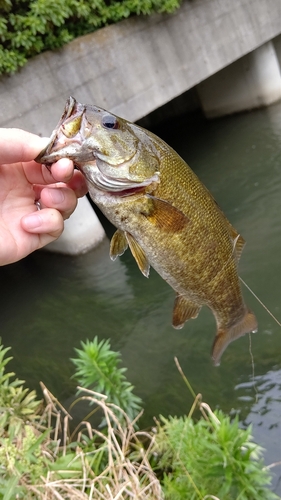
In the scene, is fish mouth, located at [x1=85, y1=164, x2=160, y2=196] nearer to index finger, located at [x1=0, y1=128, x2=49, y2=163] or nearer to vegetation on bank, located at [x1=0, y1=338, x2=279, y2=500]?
index finger, located at [x1=0, y1=128, x2=49, y2=163]

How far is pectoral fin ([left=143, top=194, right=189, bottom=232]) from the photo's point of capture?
1.91 metres

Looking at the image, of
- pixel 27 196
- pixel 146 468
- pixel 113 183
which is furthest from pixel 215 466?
pixel 27 196

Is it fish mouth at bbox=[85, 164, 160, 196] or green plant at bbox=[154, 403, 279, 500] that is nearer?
fish mouth at bbox=[85, 164, 160, 196]

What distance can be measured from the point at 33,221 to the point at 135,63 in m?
6.21

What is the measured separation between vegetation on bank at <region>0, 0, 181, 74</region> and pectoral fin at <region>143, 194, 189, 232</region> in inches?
197

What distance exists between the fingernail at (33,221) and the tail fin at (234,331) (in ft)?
3.99

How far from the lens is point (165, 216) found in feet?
6.36

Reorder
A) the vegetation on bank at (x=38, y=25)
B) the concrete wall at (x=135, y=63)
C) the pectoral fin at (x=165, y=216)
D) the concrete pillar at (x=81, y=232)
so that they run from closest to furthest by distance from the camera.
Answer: the pectoral fin at (x=165, y=216), the vegetation on bank at (x=38, y=25), the concrete wall at (x=135, y=63), the concrete pillar at (x=81, y=232)

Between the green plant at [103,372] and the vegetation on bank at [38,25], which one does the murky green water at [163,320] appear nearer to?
the green plant at [103,372]

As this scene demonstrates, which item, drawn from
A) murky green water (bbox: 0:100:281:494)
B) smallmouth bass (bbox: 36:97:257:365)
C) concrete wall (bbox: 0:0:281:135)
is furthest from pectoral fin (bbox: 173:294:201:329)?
concrete wall (bbox: 0:0:281:135)

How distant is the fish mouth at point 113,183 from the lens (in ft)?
6.01

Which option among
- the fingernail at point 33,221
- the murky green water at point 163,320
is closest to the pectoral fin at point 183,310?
the fingernail at point 33,221

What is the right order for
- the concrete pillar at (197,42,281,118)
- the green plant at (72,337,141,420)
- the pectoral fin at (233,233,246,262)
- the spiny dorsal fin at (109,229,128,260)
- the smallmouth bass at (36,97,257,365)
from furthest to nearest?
the concrete pillar at (197,42,281,118) → the green plant at (72,337,141,420) → the pectoral fin at (233,233,246,262) → the spiny dorsal fin at (109,229,128,260) → the smallmouth bass at (36,97,257,365)

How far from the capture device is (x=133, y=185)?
73.9 inches
